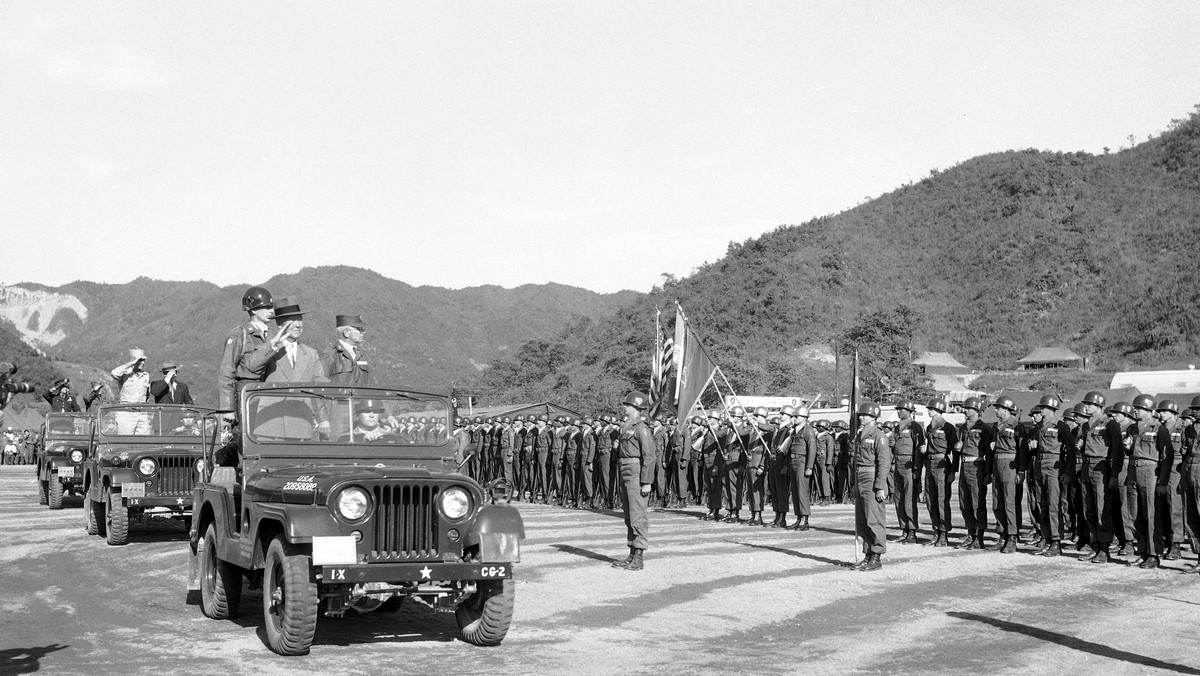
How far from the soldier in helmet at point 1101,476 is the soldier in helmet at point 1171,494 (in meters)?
0.54

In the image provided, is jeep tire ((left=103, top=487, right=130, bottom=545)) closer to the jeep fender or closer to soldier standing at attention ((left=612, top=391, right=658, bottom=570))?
soldier standing at attention ((left=612, top=391, right=658, bottom=570))

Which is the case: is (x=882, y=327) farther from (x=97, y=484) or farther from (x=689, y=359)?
(x=97, y=484)

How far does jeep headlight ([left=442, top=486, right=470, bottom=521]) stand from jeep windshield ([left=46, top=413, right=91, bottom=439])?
17958 mm

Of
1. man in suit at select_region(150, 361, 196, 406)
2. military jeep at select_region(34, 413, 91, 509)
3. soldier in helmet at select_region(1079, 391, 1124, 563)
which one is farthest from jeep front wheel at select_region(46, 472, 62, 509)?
soldier in helmet at select_region(1079, 391, 1124, 563)

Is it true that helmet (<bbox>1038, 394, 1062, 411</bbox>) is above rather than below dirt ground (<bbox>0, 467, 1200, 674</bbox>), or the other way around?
above

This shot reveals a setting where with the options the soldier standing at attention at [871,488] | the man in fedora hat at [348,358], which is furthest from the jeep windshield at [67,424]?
the soldier standing at attention at [871,488]

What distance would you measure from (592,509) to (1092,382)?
6147 centimetres

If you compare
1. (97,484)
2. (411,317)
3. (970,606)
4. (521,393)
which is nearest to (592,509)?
(97,484)

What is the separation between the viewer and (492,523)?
7.62 meters

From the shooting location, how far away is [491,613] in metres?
7.89

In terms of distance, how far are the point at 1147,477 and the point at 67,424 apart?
801 inches

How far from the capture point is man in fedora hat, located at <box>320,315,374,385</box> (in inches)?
406

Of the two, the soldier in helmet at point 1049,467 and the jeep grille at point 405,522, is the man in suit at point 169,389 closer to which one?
the jeep grille at point 405,522

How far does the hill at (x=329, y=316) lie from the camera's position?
141 m
